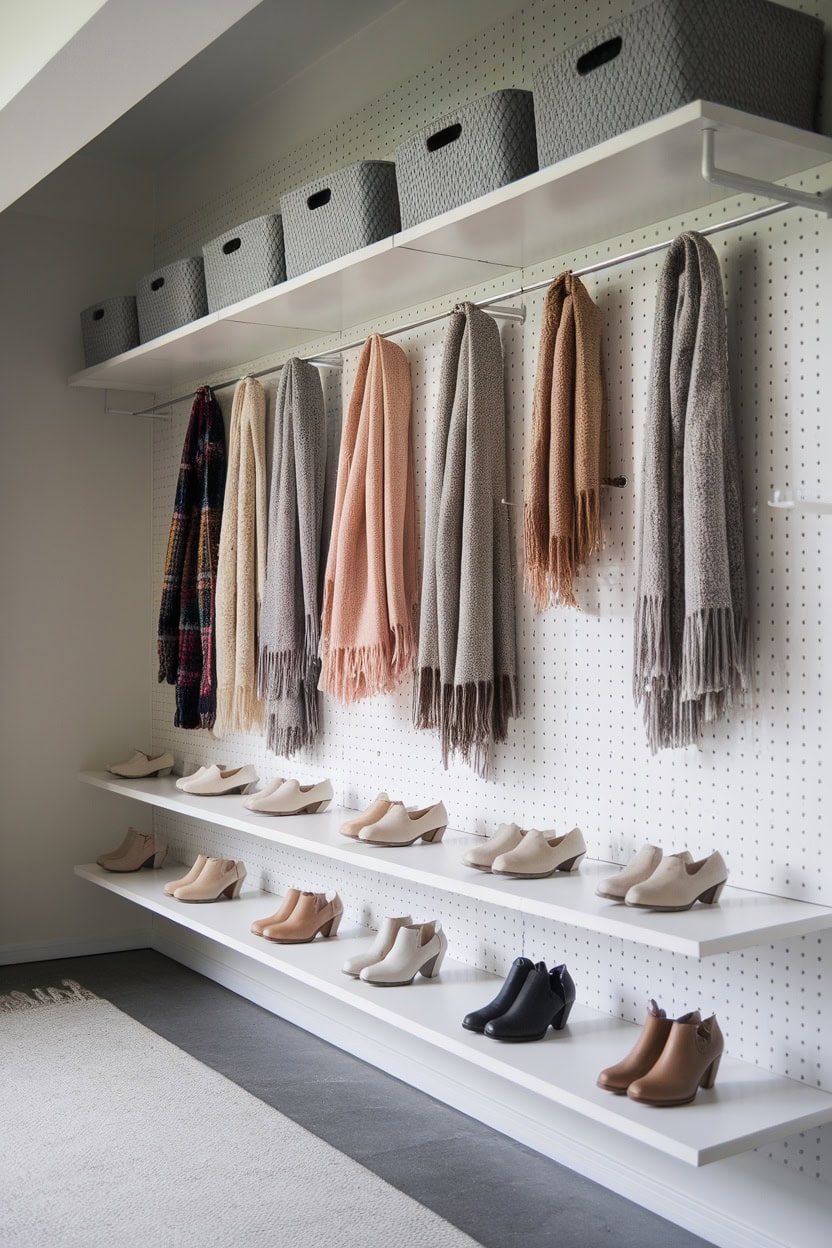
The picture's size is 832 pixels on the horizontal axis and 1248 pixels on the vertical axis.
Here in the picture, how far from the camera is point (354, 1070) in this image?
320 cm

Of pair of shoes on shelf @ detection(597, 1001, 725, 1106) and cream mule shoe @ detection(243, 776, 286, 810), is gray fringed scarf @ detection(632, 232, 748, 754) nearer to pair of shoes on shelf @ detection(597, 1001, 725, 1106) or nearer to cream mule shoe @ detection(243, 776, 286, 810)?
pair of shoes on shelf @ detection(597, 1001, 725, 1106)

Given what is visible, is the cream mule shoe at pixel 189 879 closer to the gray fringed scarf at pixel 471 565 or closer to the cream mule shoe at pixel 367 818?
the cream mule shoe at pixel 367 818

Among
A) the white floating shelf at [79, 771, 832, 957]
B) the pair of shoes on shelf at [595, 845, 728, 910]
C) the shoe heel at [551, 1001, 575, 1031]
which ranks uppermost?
the pair of shoes on shelf at [595, 845, 728, 910]

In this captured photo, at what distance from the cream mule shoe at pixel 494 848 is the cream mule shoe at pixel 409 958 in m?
0.28

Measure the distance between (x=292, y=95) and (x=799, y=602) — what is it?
2.42 metres

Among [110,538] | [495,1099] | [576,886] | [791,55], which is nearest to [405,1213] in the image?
[495,1099]

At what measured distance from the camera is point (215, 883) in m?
3.67

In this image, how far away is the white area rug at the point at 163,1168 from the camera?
2.31 metres

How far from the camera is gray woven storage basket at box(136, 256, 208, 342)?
12.1 feet

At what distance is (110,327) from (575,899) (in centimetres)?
274

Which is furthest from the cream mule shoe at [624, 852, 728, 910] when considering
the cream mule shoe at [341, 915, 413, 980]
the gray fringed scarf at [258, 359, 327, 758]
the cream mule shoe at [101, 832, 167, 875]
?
the cream mule shoe at [101, 832, 167, 875]

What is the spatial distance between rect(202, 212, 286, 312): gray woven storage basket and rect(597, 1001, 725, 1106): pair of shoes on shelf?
2.09 meters

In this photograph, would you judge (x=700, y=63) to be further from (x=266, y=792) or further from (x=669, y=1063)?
(x=266, y=792)

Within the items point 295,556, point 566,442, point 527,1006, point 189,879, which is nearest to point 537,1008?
point 527,1006
